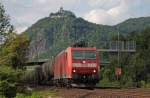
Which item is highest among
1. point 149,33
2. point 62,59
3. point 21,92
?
point 149,33

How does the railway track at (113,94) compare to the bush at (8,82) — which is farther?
the bush at (8,82)

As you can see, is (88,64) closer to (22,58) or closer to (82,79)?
(82,79)

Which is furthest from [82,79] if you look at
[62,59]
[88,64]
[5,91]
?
[5,91]

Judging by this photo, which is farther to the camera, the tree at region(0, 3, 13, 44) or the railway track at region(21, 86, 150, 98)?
the tree at region(0, 3, 13, 44)

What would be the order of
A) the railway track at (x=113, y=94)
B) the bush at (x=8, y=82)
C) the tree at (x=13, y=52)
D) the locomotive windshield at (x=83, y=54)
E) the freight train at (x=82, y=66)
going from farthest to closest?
the locomotive windshield at (x=83, y=54), the freight train at (x=82, y=66), the tree at (x=13, y=52), the bush at (x=8, y=82), the railway track at (x=113, y=94)

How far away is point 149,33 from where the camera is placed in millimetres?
96438

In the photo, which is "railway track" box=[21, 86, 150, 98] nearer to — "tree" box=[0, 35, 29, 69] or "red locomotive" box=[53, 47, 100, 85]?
"tree" box=[0, 35, 29, 69]

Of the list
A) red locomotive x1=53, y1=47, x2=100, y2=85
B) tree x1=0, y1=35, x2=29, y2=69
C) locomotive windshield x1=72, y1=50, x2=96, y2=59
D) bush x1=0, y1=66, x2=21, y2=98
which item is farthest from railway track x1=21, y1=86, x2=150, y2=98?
locomotive windshield x1=72, y1=50, x2=96, y2=59

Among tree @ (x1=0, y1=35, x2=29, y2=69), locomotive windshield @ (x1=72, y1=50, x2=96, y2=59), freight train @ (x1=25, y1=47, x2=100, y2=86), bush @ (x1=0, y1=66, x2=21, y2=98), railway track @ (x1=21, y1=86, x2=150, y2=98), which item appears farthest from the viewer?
locomotive windshield @ (x1=72, y1=50, x2=96, y2=59)

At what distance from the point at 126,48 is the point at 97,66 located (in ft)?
136

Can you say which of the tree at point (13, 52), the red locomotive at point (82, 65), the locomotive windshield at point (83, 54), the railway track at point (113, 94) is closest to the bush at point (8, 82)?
the railway track at point (113, 94)

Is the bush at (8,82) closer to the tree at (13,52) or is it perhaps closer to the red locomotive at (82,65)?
the tree at (13,52)

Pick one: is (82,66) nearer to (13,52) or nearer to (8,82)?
(13,52)

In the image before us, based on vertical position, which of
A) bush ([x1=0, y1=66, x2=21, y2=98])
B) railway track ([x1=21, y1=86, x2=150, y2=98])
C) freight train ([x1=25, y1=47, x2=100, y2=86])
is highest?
freight train ([x1=25, y1=47, x2=100, y2=86])
